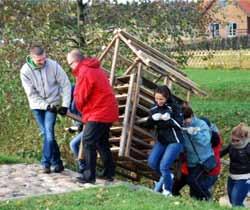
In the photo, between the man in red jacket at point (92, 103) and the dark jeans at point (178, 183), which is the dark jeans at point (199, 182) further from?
the man in red jacket at point (92, 103)

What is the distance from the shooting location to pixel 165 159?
10.3 m

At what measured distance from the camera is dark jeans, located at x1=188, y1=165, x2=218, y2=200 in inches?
417

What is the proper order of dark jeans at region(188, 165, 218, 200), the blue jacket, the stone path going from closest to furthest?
the stone path, the blue jacket, dark jeans at region(188, 165, 218, 200)

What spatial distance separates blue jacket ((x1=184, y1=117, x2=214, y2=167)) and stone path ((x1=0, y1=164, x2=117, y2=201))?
46.6 inches

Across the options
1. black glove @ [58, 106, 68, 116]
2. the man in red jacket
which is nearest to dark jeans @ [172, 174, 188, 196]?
the man in red jacket

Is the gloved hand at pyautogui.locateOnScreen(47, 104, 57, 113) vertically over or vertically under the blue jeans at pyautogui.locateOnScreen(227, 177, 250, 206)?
over

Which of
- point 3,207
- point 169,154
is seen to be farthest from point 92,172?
point 3,207

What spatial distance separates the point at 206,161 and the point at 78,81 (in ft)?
6.59

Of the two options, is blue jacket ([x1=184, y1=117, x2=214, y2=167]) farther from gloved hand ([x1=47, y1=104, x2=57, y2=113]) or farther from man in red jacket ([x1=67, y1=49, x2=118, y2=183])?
gloved hand ([x1=47, y1=104, x2=57, y2=113])

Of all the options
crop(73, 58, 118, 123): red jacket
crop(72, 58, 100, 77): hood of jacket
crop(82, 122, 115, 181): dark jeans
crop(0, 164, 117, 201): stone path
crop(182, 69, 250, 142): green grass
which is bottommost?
crop(182, 69, 250, 142): green grass

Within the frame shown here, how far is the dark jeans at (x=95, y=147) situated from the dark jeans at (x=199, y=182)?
109 centimetres

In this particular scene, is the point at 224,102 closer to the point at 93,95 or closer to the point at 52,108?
the point at 52,108

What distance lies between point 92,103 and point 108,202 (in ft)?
5.53

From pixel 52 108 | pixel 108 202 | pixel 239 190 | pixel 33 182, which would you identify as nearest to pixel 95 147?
pixel 52 108
